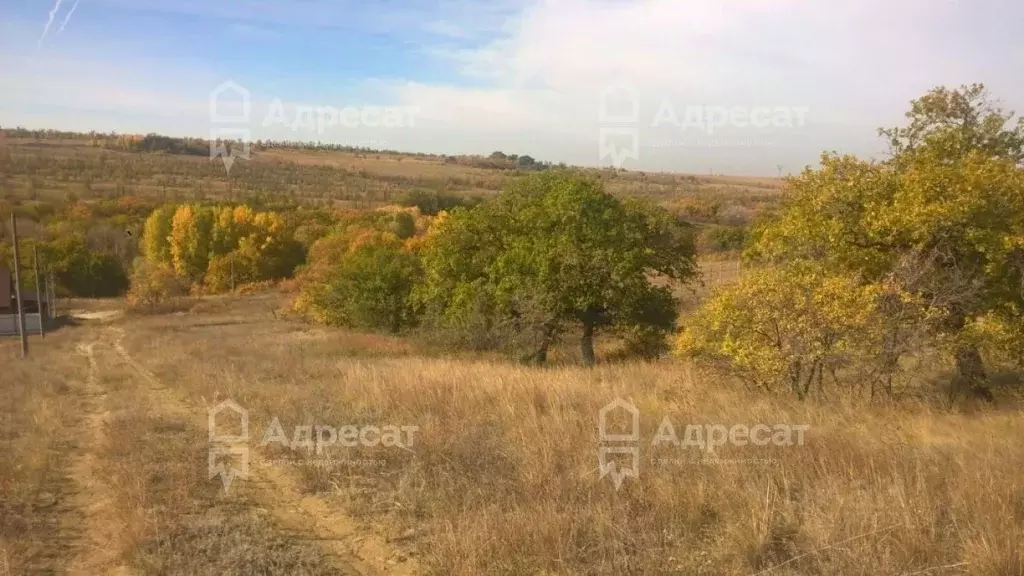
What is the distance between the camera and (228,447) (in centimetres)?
716

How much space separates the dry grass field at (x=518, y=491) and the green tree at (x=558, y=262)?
300 inches

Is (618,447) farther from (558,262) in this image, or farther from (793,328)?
(558,262)

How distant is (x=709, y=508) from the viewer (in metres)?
4.57

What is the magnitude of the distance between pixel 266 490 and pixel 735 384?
241 inches

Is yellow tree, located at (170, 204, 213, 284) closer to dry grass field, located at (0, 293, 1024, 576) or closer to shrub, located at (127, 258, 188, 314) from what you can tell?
shrub, located at (127, 258, 188, 314)

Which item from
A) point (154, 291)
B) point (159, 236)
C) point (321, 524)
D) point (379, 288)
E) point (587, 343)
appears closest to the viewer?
point (321, 524)

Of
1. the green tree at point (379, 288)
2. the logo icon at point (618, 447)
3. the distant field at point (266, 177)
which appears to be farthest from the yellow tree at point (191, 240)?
the logo icon at point (618, 447)

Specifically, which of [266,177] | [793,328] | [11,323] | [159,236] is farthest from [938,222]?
[266,177]

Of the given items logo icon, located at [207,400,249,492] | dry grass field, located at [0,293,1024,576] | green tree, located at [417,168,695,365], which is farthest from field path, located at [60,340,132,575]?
green tree, located at [417,168,695,365]

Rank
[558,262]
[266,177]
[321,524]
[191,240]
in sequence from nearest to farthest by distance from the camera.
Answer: [321,524], [558,262], [191,240], [266,177]

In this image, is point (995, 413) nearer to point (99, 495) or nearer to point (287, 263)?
point (99, 495)

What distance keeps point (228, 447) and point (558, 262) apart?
10800mm

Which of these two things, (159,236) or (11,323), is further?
(159,236)

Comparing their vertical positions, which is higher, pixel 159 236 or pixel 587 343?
pixel 159 236
